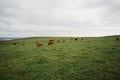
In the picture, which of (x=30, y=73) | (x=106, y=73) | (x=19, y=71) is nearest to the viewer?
(x=106, y=73)

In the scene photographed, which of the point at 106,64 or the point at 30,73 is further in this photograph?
the point at 106,64

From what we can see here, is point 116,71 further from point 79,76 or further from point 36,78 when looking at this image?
point 36,78

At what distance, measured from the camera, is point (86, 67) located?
13.1 m

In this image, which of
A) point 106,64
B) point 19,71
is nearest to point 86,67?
point 106,64

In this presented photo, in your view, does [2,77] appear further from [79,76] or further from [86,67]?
[86,67]

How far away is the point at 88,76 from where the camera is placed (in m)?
11.0

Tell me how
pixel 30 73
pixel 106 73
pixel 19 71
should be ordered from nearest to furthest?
pixel 106 73, pixel 30 73, pixel 19 71

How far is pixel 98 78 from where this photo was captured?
1054cm

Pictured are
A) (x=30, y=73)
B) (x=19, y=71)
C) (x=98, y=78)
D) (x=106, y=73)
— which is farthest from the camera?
(x=19, y=71)

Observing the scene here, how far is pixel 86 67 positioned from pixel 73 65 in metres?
1.59

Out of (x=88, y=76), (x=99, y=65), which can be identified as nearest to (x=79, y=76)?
(x=88, y=76)

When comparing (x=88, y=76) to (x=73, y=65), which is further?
(x=73, y=65)

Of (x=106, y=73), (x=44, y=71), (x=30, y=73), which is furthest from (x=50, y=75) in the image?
(x=106, y=73)

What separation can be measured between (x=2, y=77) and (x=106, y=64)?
11453mm
